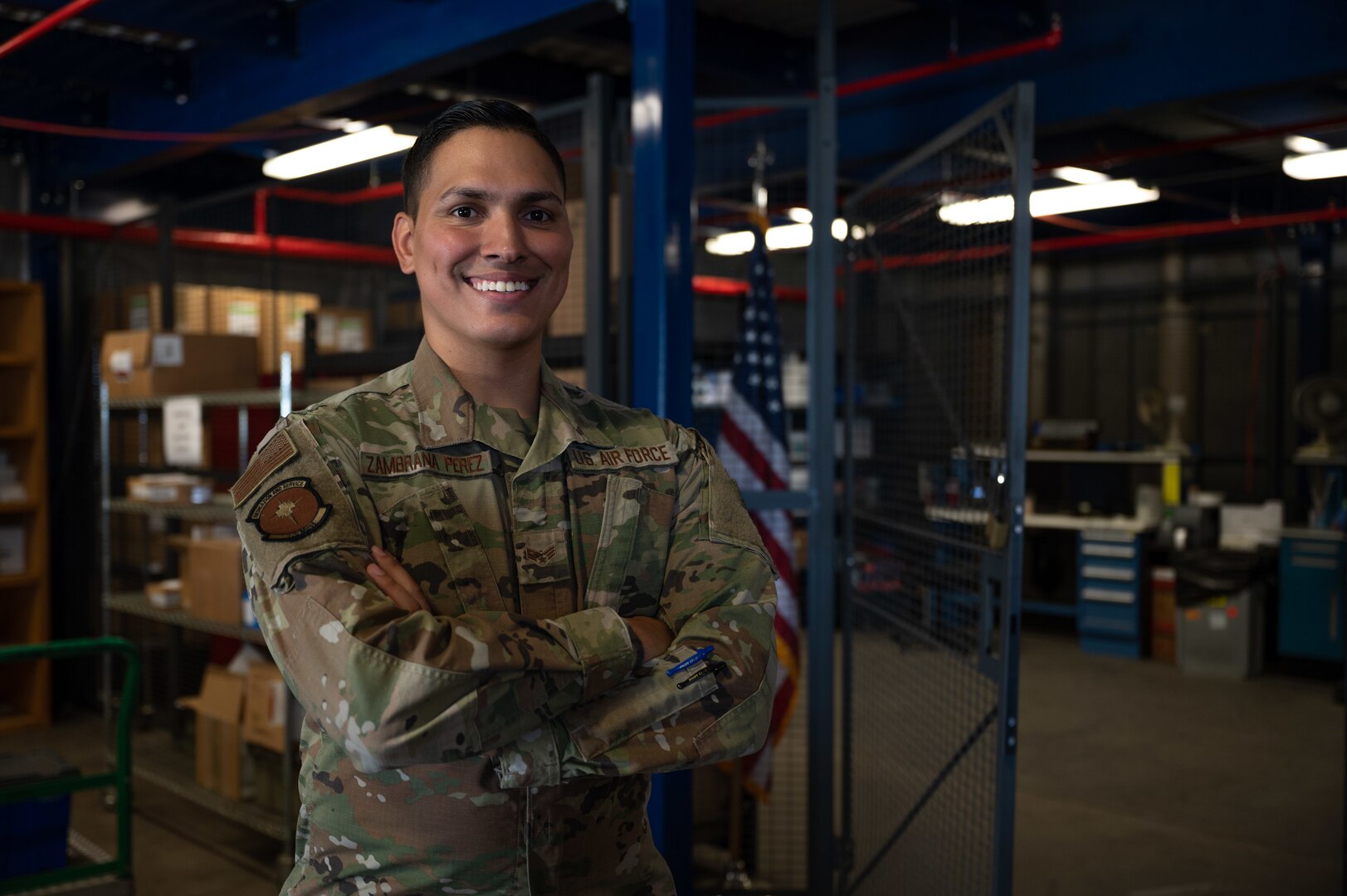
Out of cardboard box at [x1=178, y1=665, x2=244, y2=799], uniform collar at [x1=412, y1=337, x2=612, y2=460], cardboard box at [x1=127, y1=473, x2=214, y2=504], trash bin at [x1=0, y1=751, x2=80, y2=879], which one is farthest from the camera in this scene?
cardboard box at [x1=127, y1=473, x2=214, y2=504]

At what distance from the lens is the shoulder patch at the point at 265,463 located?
4.49 feet

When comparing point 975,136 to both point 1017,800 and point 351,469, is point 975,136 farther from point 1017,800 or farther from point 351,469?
point 1017,800

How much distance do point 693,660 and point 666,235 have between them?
5.91 ft

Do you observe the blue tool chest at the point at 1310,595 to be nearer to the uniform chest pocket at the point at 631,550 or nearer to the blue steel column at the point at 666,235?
the blue steel column at the point at 666,235

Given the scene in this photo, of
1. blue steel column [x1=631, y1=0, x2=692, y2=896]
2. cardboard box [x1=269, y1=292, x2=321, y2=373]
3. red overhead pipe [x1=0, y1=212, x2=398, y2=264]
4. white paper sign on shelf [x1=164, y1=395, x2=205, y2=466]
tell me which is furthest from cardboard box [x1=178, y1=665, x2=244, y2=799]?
blue steel column [x1=631, y1=0, x2=692, y2=896]

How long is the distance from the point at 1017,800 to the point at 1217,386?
725 centimetres

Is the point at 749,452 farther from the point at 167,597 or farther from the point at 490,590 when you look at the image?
the point at 167,597

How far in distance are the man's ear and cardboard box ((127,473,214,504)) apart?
3.70 m

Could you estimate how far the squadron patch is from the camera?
4.39 feet

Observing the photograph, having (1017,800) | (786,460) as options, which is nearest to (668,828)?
Result: (786,460)

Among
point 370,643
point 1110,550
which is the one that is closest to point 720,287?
point 1110,550

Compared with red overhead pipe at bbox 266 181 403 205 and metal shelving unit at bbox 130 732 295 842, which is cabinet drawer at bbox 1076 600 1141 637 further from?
metal shelving unit at bbox 130 732 295 842

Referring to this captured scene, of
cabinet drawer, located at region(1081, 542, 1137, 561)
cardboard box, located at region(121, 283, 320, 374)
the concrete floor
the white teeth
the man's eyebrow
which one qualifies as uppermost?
cardboard box, located at region(121, 283, 320, 374)

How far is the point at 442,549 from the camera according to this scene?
57.3 inches
